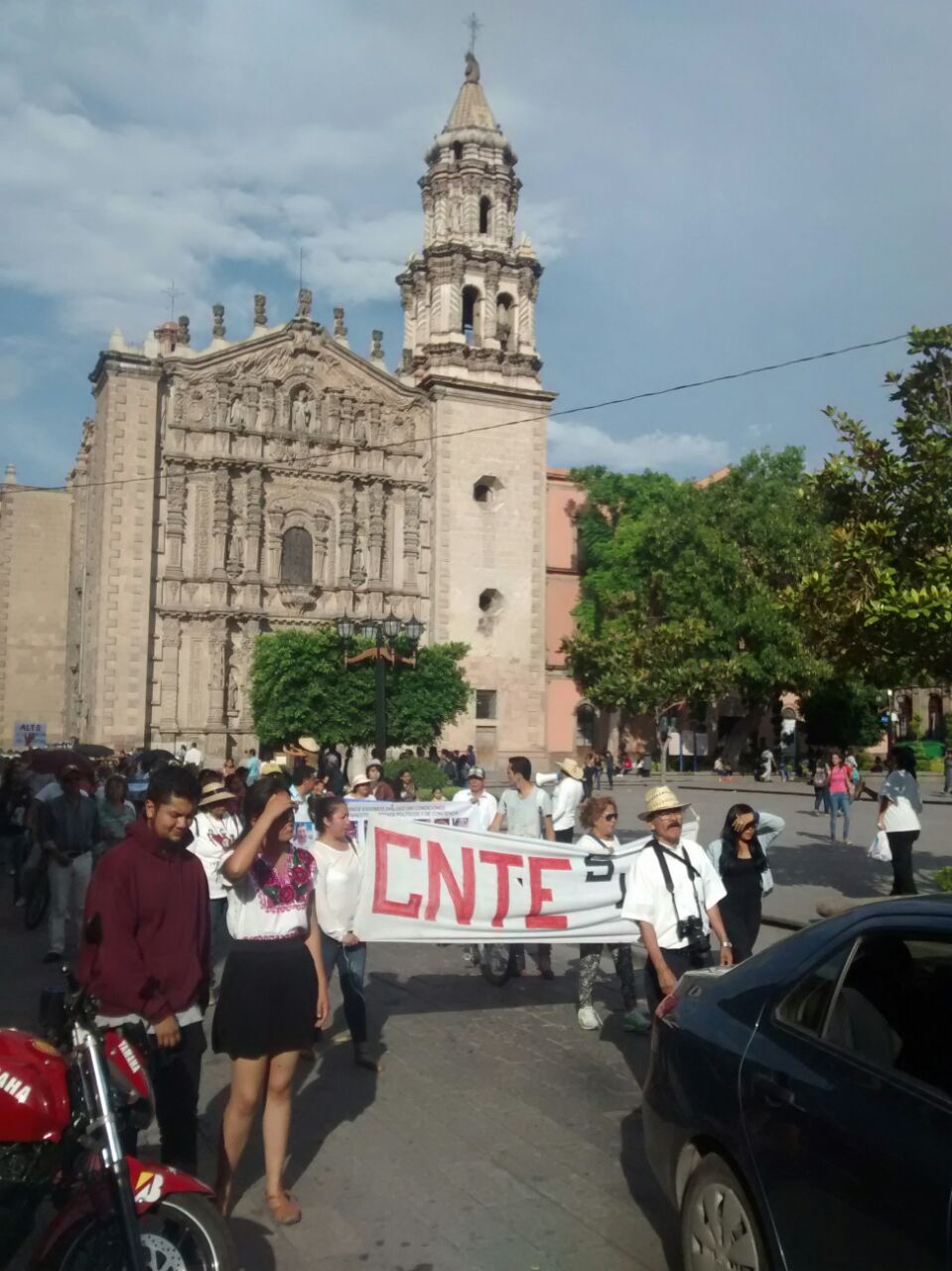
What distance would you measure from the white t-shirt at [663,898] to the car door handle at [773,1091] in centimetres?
260

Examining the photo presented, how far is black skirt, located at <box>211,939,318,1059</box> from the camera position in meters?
4.79

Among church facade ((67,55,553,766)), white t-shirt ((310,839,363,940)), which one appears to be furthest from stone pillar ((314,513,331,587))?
white t-shirt ((310,839,363,940))

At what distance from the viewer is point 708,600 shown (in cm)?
4025

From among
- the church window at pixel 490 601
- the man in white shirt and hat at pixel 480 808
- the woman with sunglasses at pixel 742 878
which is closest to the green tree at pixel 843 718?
the church window at pixel 490 601

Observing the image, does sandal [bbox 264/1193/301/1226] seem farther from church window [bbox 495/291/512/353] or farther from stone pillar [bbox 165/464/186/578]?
church window [bbox 495/291/512/353]

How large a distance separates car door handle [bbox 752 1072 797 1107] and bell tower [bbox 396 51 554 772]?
126 ft

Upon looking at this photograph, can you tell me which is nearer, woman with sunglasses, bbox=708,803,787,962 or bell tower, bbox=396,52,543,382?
woman with sunglasses, bbox=708,803,787,962

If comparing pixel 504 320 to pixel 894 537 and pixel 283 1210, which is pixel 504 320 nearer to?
pixel 894 537

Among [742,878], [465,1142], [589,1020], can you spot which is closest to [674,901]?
[742,878]

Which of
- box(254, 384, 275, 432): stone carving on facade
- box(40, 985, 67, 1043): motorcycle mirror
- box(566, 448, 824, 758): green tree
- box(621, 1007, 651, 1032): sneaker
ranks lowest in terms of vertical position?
box(621, 1007, 651, 1032): sneaker

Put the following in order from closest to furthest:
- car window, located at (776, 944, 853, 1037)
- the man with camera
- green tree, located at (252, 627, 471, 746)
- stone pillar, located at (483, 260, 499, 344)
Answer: car window, located at (776, 944, 853, 1037)
the man with camera
green tree, located at (252, 627, 471, 746)
stone pillar, located at (483, 260, 499, 344)

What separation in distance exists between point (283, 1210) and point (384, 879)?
11.2ft

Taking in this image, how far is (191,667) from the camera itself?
40.2 meters

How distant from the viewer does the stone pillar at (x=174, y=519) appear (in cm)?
4059
